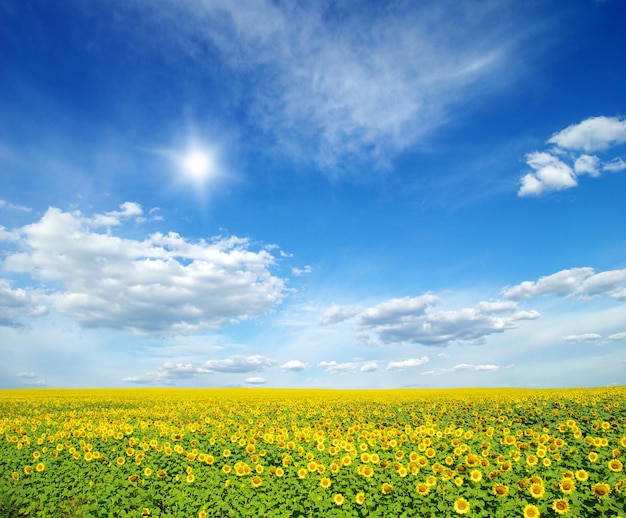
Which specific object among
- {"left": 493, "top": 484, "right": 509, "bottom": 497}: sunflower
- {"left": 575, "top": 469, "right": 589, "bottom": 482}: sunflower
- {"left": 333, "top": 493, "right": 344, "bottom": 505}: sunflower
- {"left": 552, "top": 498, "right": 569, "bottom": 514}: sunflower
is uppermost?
{"left": 575, "top": 469, "right": 589, "bottom": 482}: sunflower

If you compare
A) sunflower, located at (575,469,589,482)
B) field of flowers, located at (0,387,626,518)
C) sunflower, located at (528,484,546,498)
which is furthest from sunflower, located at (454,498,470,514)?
sunflower, located at (575,469,589,482)

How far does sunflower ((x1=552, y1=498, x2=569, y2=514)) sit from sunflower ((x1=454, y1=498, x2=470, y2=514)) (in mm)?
1442

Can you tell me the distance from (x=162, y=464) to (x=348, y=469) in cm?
→ 509

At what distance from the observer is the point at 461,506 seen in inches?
312

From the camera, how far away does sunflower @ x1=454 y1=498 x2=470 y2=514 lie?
7.81 metres

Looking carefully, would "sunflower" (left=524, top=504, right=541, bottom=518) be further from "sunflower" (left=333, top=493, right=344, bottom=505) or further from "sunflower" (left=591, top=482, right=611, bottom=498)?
"sunflower" (left=333, top=493, right=344, bottom=505)

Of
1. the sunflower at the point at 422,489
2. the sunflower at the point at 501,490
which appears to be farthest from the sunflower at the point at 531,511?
the sunflower at the point at 422,489

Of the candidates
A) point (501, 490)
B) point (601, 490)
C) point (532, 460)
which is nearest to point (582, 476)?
point (601, 490)

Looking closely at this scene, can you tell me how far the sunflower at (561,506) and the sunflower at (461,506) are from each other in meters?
1.44

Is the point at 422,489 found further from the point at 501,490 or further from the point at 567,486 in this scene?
the point at 567,486

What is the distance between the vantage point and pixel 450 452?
11250mm

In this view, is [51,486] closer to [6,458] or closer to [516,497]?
[6,458]

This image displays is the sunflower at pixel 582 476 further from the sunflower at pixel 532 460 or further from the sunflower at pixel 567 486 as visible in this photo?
the sunflower at pixel 532 460

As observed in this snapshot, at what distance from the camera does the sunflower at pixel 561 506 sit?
7337 millimetres
